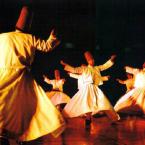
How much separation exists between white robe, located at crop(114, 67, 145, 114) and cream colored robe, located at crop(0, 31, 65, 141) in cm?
661

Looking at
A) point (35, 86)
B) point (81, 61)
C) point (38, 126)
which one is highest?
point (35, 86)

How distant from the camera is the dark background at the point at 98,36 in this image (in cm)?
1559

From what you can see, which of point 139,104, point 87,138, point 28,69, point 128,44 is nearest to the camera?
point 28,69

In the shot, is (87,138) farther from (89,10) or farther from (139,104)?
(89,10)

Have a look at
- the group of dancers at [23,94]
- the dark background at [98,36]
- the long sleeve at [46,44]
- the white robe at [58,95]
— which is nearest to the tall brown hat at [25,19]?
the group of dancers at [23,94]

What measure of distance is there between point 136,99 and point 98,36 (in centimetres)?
606

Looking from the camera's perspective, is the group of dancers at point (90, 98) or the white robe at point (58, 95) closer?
the group of dancers at point (90, 98)

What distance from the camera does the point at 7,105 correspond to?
4980mm

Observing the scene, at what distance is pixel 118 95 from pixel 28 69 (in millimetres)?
10857

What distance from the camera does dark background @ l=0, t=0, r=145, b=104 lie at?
15594 millimetres

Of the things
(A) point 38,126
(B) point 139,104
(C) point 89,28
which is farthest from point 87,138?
(C) point 89,28

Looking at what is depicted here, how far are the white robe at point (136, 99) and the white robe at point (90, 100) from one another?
7.70 ft

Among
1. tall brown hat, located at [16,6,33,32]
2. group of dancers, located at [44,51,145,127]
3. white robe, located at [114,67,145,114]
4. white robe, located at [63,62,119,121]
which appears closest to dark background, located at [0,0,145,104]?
white robe, located at [114,67,145,114]

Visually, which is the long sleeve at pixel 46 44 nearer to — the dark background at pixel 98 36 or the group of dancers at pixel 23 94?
the group of dancers at pixel 23 94
